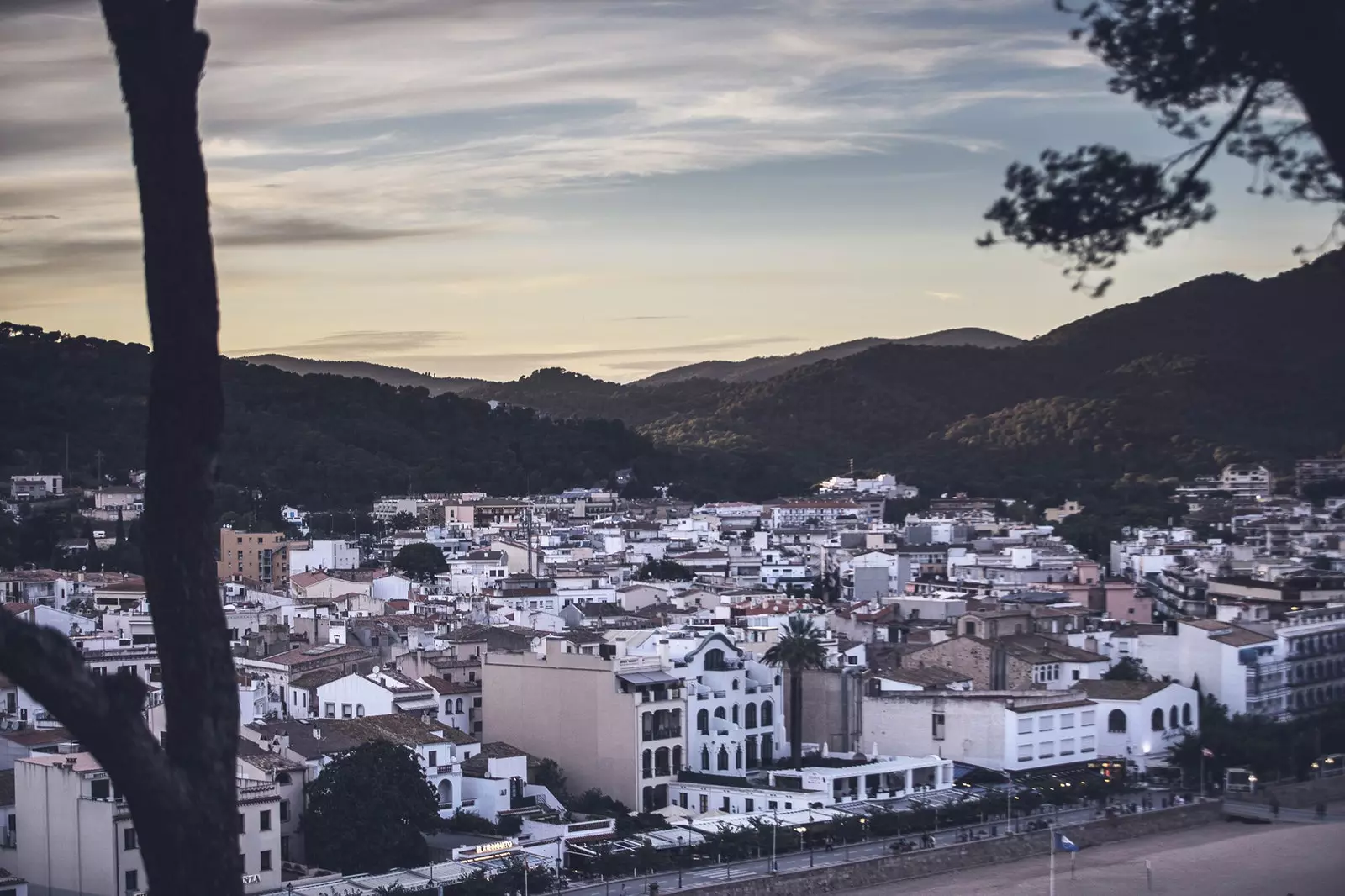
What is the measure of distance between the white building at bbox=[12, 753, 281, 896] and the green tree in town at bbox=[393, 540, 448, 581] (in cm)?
2780

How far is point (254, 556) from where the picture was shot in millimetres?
46125

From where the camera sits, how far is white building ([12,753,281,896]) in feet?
50.8

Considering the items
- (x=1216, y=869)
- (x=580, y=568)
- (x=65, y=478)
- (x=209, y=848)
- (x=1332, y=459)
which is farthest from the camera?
(x=1332, y=459)

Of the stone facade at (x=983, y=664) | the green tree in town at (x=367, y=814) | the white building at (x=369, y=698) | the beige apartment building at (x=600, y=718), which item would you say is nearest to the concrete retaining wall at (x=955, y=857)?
the green tree in town at (x=367, y=814)

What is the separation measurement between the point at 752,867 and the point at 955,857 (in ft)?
7.55

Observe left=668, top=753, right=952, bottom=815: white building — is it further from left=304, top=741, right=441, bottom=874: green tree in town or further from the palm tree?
left=304, top=741, right=441, bottom=874: green tree in town

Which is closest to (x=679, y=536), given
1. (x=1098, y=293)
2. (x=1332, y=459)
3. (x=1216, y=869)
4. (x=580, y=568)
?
(x=580, y=568)

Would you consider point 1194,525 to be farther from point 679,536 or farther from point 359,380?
point 359,380

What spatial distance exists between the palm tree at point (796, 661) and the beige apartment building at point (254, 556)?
24.4 m

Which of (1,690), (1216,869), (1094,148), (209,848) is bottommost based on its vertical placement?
(1216,869)

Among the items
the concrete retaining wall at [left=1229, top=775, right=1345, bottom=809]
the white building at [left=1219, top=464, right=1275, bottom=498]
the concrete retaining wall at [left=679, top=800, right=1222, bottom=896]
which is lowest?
the concrete retaining wall at [left=1229, top=775, right=1345, bottom=809]

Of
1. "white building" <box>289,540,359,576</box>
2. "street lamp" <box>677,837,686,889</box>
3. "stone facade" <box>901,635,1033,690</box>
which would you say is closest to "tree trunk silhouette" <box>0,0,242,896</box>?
"street lamp" <box>677,837,686,889</box>

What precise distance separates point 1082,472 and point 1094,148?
3045 inches

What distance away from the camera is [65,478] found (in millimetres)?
58781
